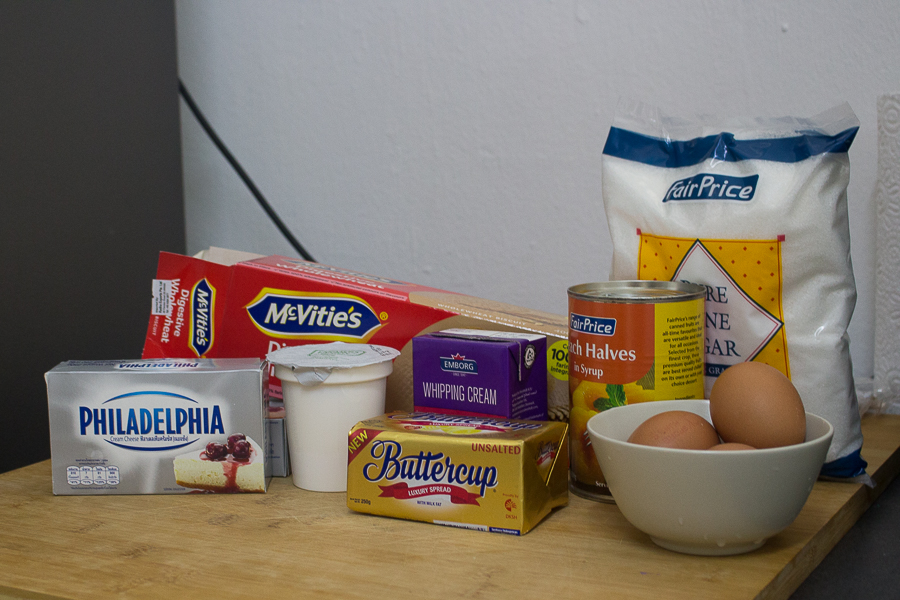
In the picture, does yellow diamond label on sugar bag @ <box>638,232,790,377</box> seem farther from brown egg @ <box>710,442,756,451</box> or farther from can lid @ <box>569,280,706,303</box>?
brown egg @ <box>710,442,756,451</box>

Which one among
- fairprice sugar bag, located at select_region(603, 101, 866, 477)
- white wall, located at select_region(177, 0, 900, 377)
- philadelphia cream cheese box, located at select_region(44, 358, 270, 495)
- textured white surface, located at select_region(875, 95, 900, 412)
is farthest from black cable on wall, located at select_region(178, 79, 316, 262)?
textured white surface, located at select_region(875, 95, 900, 412)

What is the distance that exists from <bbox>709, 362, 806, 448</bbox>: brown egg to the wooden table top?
0.09 metres

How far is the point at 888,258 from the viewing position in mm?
916

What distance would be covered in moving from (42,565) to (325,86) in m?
0.91

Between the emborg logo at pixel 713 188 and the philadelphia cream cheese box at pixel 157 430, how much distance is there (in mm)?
421

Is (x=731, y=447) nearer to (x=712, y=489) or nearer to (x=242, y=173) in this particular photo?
(x=712, y=489)

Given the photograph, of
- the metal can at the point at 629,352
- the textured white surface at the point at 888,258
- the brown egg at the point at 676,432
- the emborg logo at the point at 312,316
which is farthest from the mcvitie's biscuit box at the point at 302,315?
the textured white surface at the point at 888,258

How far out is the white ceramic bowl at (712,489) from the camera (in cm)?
52

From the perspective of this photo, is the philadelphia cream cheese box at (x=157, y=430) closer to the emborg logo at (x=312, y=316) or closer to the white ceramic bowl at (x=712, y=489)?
the emborg logo at (x=312, y=316)

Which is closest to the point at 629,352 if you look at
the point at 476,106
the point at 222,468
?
the point at 222,468

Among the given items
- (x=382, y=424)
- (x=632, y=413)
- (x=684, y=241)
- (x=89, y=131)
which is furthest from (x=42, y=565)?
(x=89, y=131)

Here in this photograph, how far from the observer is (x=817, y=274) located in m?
0.70

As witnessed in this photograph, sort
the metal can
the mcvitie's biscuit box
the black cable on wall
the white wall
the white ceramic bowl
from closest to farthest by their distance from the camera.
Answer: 1. the white ceramic bowl
2. the metal can
3. the mcvitie's biscuit box
4. the white wall
5. the black cable on wall

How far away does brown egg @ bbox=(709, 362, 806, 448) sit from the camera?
548mm
